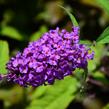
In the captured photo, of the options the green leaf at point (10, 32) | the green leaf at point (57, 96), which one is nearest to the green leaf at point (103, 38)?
the green leaf at point (57, 96)

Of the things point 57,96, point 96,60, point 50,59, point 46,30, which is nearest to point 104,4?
point 50,59

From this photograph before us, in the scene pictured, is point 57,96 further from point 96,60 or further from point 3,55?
point 3,55

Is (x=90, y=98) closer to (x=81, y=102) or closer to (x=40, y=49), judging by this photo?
(x=81, y=102)

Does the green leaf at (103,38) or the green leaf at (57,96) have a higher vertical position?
the green leaf at (103,38)

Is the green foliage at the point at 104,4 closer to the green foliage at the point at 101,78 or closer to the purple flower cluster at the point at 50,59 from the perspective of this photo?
the purple flower cluster at the point at 50,59

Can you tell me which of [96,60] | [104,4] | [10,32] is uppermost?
[10,32]

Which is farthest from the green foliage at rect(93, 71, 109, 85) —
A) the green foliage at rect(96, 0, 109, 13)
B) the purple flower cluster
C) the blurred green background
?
the purple flower cluster

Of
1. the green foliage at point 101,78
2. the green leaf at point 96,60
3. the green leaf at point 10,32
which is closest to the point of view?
the green foliage at point 101,78
